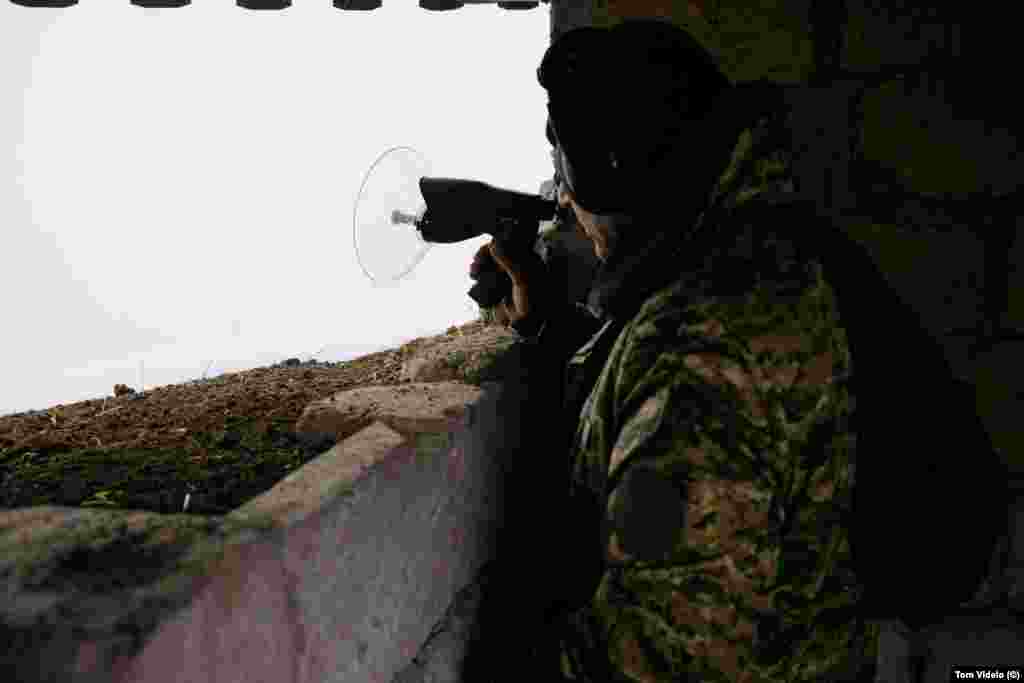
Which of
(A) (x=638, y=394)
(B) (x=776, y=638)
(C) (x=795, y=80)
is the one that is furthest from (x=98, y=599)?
(C) (x=795, y=80)

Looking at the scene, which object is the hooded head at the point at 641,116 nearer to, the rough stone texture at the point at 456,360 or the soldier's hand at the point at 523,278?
the rough stone texture at the point at 456,360

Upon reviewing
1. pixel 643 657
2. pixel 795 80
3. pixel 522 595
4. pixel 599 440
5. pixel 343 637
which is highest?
pixel 795 80

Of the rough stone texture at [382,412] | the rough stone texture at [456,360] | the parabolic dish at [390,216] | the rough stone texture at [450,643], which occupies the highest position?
the parabolic dish at [390,216]

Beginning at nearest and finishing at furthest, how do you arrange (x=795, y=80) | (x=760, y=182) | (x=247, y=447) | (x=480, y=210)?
(x=760, y=182) → (x=247, y=447) → (x=480, y=210) → (x=795, y=80)

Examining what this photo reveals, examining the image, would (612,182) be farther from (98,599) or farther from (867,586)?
(98,599)

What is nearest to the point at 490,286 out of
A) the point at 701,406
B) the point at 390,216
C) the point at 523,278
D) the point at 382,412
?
the point at 523,278

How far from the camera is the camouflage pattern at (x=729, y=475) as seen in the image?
87cm

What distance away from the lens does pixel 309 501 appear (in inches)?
30.6

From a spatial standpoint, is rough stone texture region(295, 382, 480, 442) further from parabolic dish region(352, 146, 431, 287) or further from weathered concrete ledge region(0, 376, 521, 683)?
parabolic dish region(352, 146, 431, 287)

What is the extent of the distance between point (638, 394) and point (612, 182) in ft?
1.31

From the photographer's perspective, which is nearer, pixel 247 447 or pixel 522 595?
pixel 247 447

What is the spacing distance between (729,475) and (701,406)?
10 cm

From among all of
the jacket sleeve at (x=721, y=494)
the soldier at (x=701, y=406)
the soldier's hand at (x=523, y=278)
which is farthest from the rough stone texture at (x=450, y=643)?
the soldier's hand at (x=523, y=278)

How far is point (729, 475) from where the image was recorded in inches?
34.0
